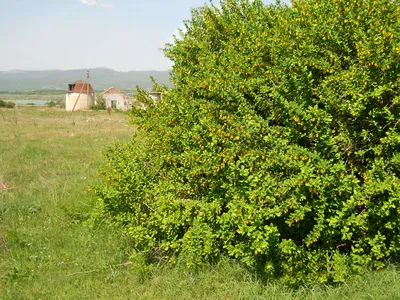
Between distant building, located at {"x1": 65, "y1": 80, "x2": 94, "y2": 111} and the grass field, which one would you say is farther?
distant building, located at {"x1": 65, "y1": 80, "x2": 94, "y2": 111}

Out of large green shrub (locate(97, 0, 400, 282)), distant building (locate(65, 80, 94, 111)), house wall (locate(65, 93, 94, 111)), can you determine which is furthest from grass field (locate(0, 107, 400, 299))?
distant building (locate(65, 80, 94, 111))

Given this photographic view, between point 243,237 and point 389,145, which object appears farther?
point 243,237

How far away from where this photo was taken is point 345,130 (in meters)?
3.74

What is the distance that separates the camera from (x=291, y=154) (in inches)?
139

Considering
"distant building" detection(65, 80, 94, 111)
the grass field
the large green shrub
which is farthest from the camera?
"distant building" detection(65, 80, 94, 111)

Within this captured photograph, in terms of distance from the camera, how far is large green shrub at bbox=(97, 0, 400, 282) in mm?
3512

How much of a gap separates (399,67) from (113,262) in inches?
149

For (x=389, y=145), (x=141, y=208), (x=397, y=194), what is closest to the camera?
(x=397, y=194)

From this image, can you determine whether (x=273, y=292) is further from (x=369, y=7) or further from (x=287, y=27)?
(x=369, y=7)

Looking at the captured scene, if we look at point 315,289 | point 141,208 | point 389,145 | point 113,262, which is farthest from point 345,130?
point 113,262

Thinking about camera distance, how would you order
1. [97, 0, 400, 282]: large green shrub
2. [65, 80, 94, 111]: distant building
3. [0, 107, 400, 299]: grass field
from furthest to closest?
[65, 80, 94, 111]: distant building → [0, 107, 400, 299]: grass field → [97, 0, 400, 282]: large green shrub

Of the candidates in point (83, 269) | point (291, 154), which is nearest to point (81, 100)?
point (83, 269)

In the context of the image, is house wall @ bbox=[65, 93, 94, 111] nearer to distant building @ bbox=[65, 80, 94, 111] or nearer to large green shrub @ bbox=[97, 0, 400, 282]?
distant building @ bbox=[65, 80, 94, 111]

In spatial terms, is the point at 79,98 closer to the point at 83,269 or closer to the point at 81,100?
the point at 81,100
